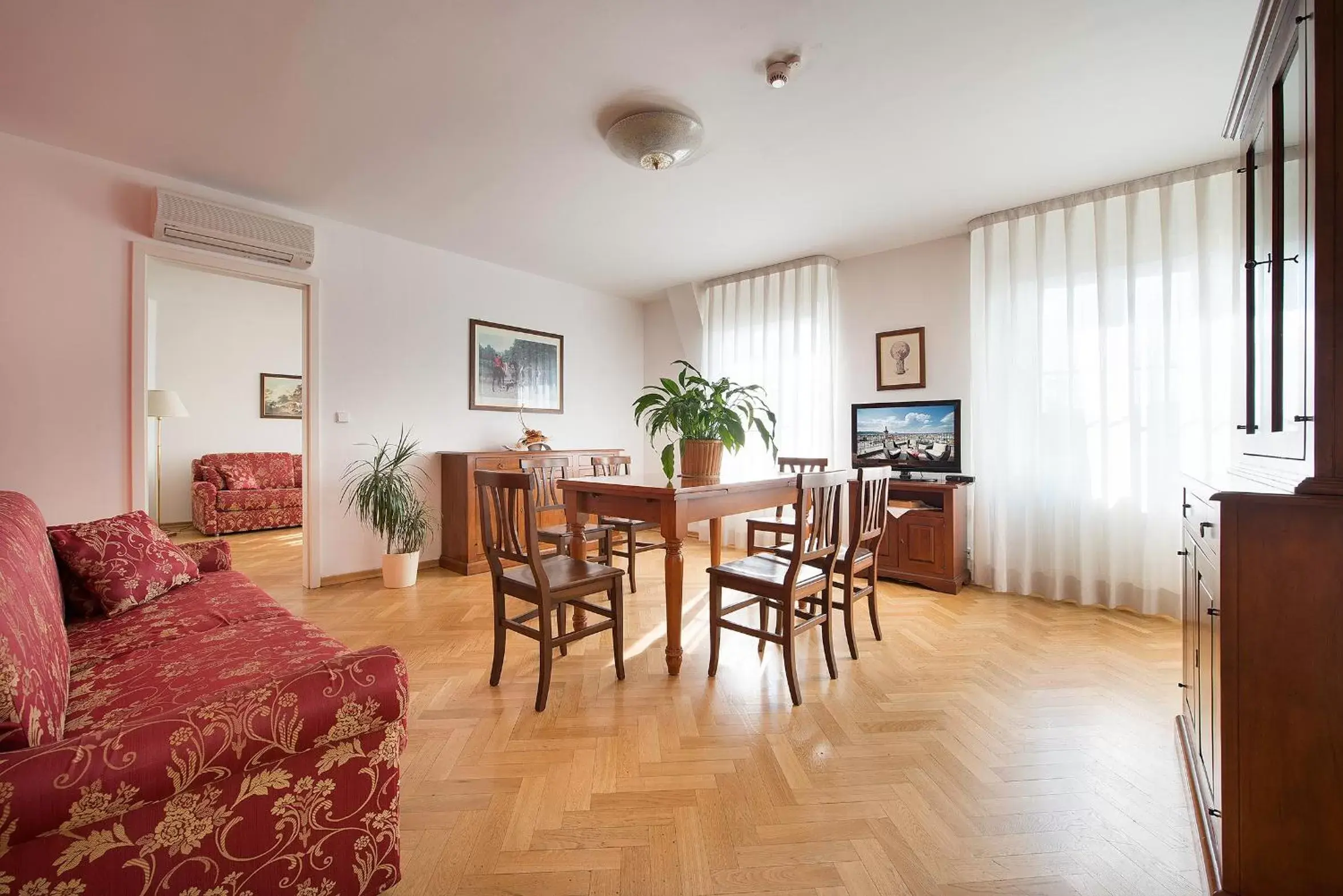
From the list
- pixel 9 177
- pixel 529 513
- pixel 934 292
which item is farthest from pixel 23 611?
pixel 934 292

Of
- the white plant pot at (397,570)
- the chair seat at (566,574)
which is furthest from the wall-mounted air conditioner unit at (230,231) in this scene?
the chair seat at (566,574)

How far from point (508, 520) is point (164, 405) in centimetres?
576

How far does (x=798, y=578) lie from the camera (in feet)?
7.45

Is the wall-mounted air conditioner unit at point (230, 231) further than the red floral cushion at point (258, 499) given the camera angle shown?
No

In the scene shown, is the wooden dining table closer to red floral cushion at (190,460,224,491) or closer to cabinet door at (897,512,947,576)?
cabinet door at (897,512,947,576)

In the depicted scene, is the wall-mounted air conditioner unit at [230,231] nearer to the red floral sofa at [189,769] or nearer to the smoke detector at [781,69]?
the red floral sofa at [189,769]

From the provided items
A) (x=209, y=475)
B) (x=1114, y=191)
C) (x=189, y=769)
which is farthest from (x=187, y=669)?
(x=209, y=475)

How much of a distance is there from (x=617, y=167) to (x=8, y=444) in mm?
3440

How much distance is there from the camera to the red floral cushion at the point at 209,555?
2.36 metres

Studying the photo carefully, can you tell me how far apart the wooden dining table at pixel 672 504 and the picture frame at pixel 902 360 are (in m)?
1.98

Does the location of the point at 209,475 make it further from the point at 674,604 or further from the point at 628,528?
the point at 674,604

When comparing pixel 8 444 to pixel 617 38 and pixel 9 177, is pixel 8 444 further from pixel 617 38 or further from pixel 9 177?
pixel 617 38

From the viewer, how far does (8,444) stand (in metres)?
2.79

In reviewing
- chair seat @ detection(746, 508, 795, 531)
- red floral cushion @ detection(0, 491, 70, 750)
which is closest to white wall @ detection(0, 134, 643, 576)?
red floral cushion @ detection(0, 491, 70, 750)
